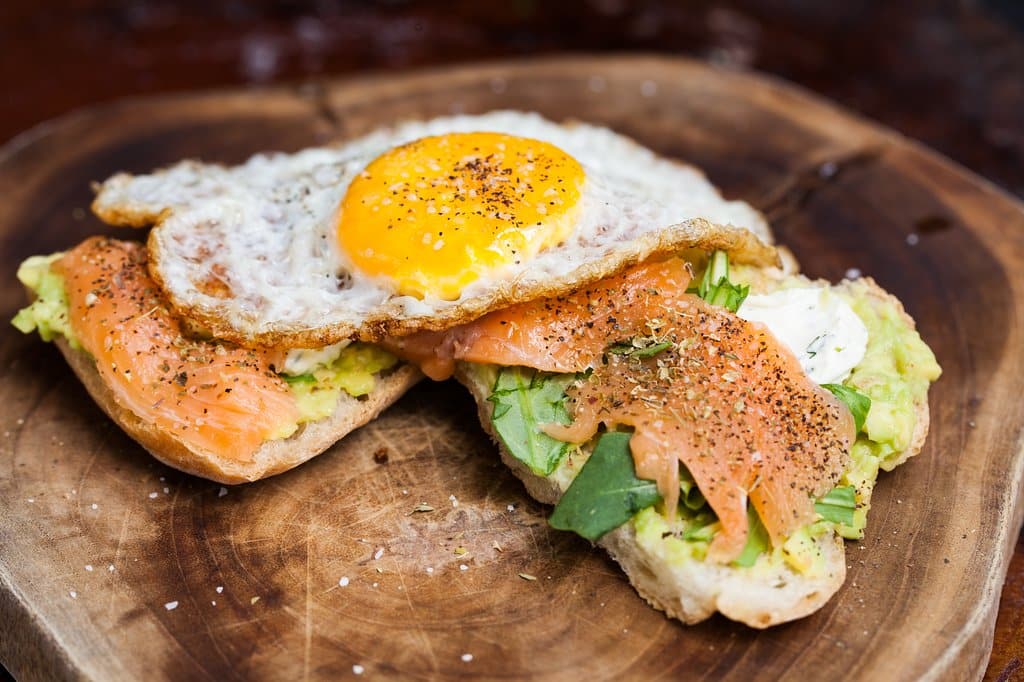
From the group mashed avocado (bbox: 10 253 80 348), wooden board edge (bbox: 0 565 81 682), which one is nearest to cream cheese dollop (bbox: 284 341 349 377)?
mashed avocado (bbox: 10 253 80 348)

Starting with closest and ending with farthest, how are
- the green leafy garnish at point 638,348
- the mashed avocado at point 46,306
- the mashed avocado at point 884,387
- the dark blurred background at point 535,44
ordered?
the mashed avocado at point 884,387
the green leafy garnish at point 638,348
the mashed avocado at point 46,306
the dark blurred background at point 535,44

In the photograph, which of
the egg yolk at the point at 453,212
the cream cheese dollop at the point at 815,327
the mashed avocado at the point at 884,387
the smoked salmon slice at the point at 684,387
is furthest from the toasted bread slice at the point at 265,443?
the mashed avocado at the point at 884,387

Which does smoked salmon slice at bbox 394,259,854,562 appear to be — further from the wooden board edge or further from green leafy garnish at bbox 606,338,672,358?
the wooden board edge

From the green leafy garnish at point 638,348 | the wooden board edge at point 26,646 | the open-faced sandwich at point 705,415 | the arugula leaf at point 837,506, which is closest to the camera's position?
the wooden board edge at point 26,646

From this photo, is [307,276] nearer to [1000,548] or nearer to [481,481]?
[481,481]

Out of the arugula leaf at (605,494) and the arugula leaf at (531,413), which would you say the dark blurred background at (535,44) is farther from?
the arugula leaf at (605,494)

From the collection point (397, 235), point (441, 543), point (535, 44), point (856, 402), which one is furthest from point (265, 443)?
point (535, 44)

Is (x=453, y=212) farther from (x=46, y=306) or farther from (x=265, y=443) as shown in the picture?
(x=46, y=306)
